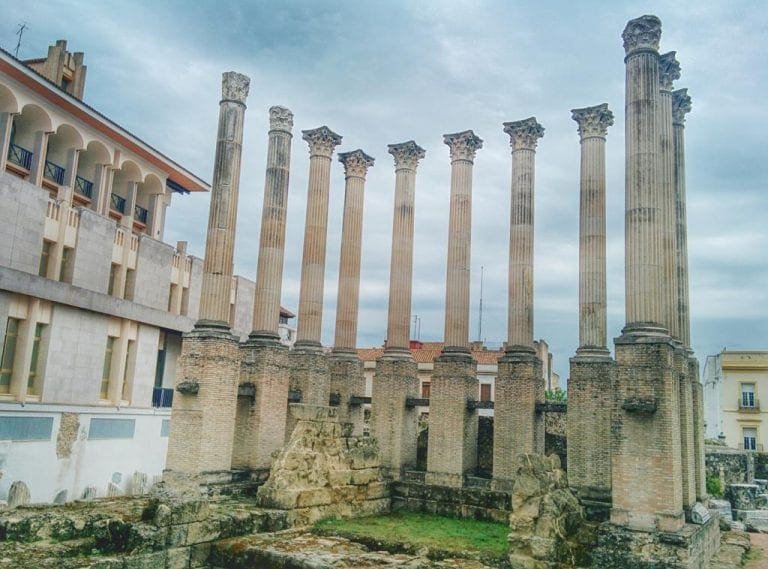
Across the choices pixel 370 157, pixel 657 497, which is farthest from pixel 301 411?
pixel 370 157

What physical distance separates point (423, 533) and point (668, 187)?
1108 cm

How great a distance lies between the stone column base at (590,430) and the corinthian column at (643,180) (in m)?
3.65

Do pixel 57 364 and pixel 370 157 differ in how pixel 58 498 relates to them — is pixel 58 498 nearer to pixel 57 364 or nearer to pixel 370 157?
pixel 57 364

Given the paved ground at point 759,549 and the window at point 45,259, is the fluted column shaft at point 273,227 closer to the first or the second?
the window at point 45,259

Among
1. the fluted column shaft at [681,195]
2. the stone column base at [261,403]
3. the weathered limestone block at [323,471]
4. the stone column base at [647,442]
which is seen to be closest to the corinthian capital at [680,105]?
the fluted column shaft at [681,195]

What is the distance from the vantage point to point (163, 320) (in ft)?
102

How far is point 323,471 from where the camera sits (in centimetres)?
1795

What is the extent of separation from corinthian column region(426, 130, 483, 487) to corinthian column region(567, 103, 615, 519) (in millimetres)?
3638

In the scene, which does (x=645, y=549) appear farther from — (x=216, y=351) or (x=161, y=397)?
(x=161, y=397)

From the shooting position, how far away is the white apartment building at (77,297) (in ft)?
77.7

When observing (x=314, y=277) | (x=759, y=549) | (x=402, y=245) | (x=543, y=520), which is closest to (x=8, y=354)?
(x=314, y=277)

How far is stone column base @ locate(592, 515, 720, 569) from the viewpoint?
13570 millimetres

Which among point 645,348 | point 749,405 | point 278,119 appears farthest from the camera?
point 749,405

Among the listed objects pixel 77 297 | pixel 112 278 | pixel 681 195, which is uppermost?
pixel 681 195
